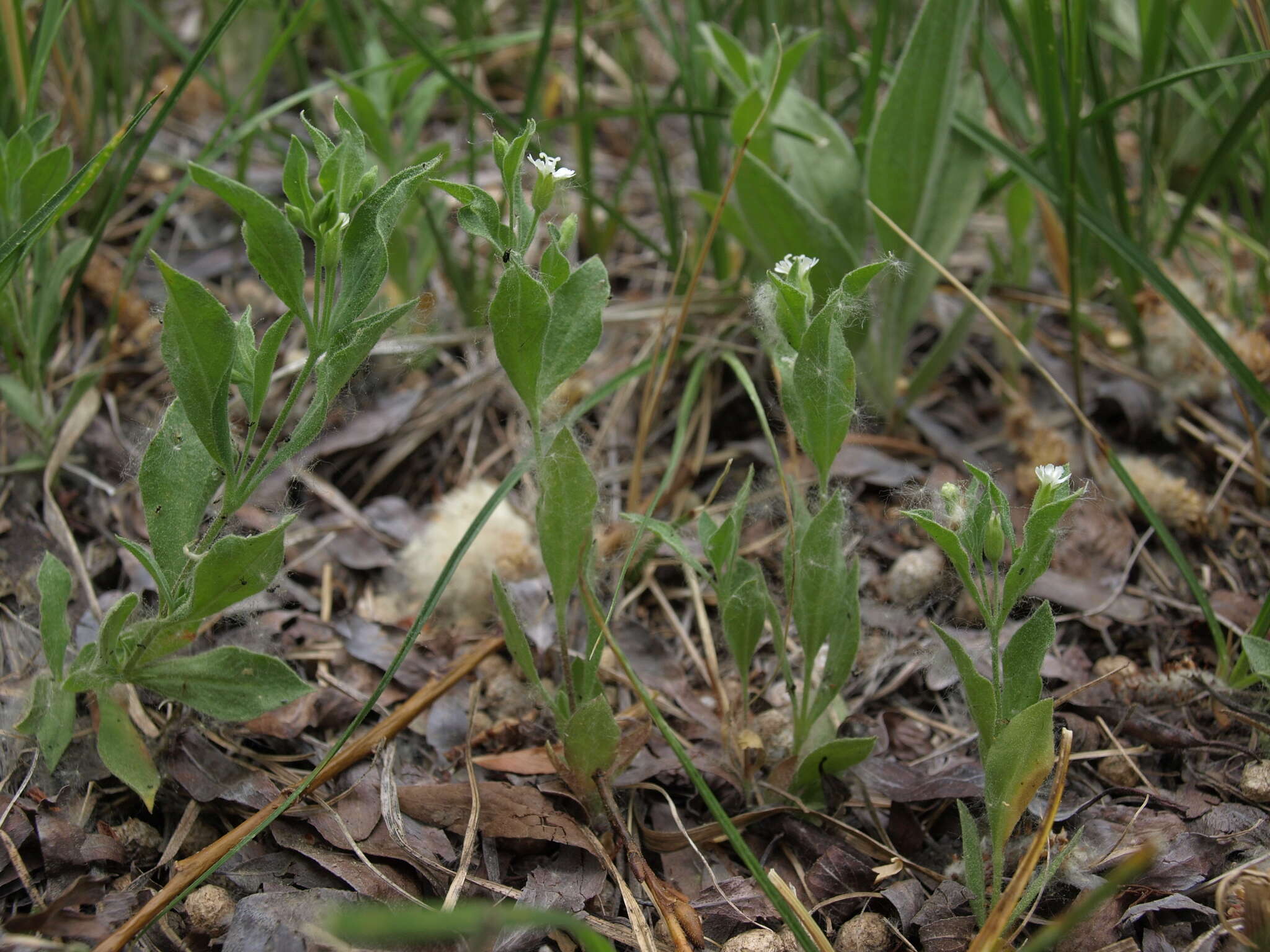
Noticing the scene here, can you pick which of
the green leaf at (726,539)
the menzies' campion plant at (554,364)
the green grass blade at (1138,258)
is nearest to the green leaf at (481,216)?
the menzies' campion plant at (554,364)

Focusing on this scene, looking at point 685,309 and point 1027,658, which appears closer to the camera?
point 1027,658

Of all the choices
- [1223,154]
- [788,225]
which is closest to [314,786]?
[788,225]

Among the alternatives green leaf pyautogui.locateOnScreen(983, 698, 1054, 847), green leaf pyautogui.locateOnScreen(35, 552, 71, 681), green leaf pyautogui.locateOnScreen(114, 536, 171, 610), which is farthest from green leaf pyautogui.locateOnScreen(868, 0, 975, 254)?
green leaf pyautogui.locateOnScreen(35, 552, 71, 681)

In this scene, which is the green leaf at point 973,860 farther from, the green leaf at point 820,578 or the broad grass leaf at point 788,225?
the broad grass leaf at point 788,225

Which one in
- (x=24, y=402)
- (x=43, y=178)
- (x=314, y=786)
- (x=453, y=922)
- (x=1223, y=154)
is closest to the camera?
(x=453, y=922)

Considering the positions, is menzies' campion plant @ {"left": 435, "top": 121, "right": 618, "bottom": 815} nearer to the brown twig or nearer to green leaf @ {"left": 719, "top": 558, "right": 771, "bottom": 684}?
the brown twig

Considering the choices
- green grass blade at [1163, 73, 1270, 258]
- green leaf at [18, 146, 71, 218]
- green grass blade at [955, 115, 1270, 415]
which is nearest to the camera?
green leaf at [18, 146, 71, 218]

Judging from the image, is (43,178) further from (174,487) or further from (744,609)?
(744,609)
